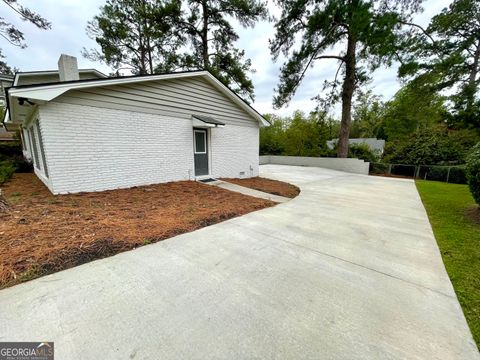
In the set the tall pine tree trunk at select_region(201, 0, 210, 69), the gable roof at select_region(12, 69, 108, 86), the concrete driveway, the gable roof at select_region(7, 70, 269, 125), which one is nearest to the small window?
the gable roof at select_region(7, 70, 269, 125)

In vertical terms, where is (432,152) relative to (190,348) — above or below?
above

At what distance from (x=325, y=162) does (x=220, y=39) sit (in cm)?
1225

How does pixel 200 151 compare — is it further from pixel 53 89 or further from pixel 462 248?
pixel 462 248

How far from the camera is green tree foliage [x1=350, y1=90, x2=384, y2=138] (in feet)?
93.0

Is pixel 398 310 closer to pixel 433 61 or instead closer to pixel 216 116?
pixel 216 116

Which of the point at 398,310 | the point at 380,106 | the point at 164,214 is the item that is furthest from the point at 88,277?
the point at 380,106

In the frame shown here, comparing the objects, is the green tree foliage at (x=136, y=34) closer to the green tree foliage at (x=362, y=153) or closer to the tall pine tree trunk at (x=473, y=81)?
the green tree foliage at (x=362, y=153)

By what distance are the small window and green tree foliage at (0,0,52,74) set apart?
270 inches

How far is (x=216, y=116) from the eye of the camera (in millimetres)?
8508

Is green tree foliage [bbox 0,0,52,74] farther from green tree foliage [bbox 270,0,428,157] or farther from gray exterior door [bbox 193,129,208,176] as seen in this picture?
green tree foliage [bbox 270,0,428,157]

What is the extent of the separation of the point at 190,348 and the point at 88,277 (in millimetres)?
1579

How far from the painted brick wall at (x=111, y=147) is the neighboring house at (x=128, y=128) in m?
0.02

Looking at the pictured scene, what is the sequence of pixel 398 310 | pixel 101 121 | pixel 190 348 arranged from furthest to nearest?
pixel 101 121, pixel 398 310, pixel 190 348

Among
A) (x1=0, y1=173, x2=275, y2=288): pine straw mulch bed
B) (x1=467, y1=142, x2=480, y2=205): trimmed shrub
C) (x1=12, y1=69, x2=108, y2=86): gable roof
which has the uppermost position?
(x1=12, y1=69, x2=108, y2=86): gable roof
